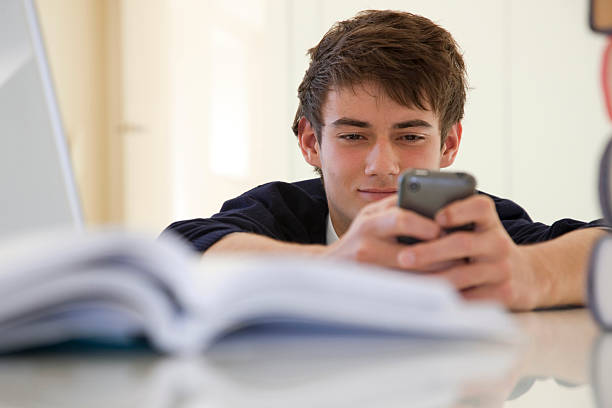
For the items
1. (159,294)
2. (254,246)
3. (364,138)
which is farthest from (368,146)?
(159,294)

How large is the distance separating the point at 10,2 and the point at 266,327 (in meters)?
0.39

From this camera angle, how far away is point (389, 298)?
0.38 metres

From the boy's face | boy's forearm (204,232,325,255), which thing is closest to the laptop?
boy's forearm (204,232,325,255)

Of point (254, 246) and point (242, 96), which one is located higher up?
point (242, 96)

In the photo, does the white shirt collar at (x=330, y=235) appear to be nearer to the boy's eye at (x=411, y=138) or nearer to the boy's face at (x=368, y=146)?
the boy's face at (x=368, y=146)

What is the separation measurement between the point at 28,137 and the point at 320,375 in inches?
16.5

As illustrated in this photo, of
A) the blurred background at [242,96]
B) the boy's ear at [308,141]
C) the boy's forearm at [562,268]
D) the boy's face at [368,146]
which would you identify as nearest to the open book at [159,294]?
the boy's forearm at [562,268]

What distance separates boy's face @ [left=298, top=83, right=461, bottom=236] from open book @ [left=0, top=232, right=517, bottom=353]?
97 cm

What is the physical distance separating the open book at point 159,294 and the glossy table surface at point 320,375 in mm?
14

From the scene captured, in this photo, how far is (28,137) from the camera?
0.62 metres

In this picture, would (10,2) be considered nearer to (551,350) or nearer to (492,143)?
(551,350)

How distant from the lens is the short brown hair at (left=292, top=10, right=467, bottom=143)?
1376mm

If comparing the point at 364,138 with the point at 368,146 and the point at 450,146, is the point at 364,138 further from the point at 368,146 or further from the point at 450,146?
the point at 450,146

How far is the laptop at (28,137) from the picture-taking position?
0.61 meters
